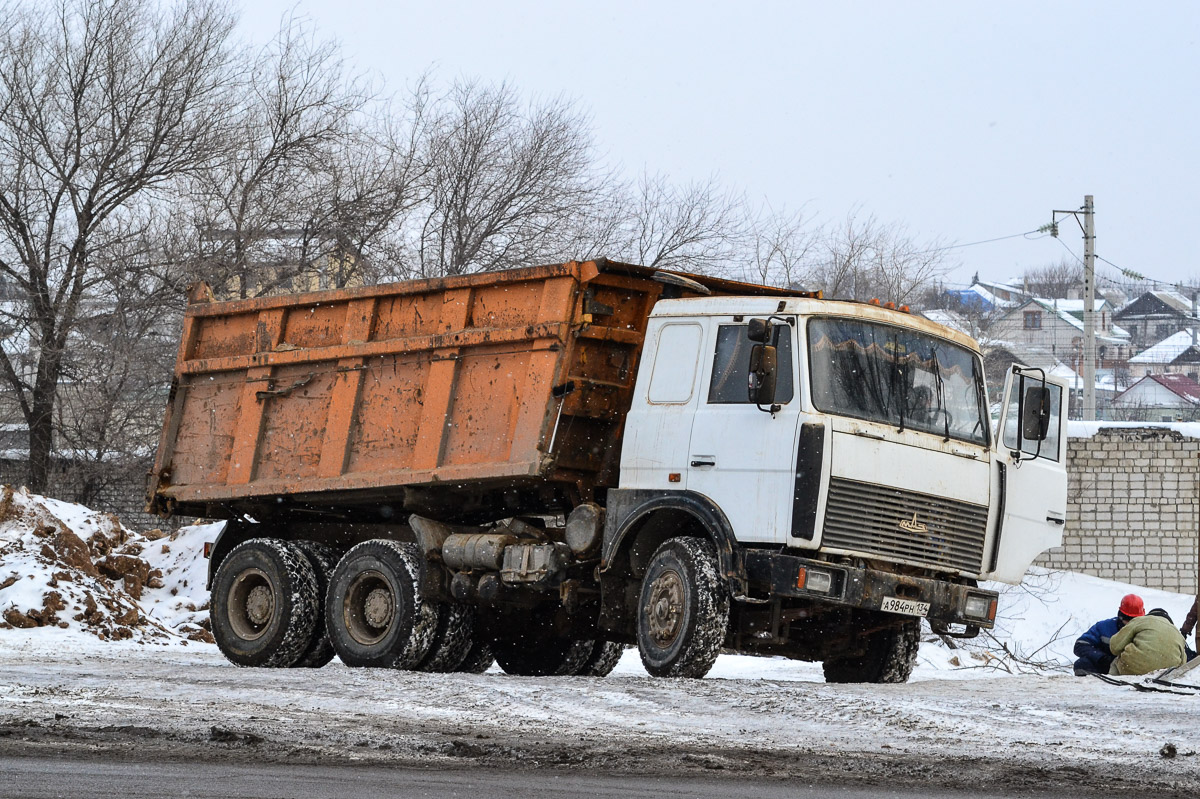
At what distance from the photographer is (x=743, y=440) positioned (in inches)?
382

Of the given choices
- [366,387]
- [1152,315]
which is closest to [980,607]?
[366,387]

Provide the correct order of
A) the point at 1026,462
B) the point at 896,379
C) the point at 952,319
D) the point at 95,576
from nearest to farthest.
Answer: the point at 896,379 < the point at 1026,462 < the point at 95,576 < the point at 952,319

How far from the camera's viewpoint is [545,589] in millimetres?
10898

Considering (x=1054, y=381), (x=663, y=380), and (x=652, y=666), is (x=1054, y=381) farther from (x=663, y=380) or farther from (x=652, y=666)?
(x=652, y=666)

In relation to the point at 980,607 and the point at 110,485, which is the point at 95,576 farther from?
the point at 980,607

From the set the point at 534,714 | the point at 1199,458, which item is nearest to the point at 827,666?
the point at 534,714

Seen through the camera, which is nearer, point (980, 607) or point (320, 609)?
point (980, 607)

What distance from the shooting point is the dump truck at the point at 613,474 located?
9656mm

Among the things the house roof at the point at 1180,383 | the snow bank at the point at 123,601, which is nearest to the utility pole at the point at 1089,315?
the snow bank at the point at 123,601

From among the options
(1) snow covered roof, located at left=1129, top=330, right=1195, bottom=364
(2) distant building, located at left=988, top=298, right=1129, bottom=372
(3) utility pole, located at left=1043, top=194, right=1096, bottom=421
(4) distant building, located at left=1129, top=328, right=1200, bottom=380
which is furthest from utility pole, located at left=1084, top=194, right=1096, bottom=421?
(1) snow covered roof, located at left=1129, top=330, right=1195, bottom=364

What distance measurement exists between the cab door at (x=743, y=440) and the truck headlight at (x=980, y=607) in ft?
5.28

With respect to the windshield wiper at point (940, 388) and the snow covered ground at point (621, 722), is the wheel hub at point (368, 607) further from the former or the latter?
the windshield wiper at point (940, 388)

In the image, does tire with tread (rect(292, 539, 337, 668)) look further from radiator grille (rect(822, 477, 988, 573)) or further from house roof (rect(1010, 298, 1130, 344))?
house roof (rect(1010, 298, 1130, 344))

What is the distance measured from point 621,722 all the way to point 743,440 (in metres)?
2.53
